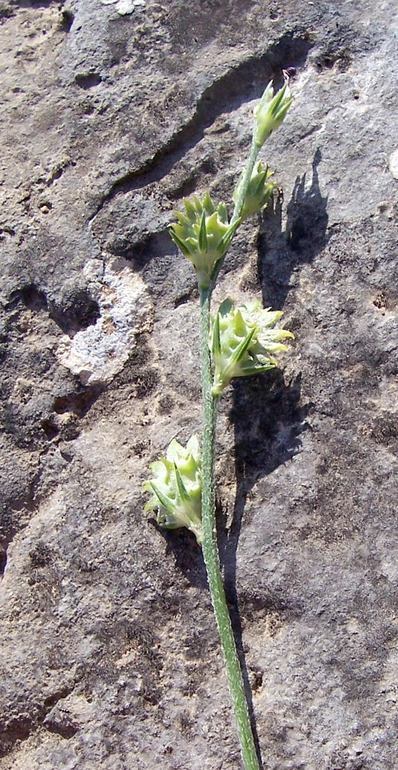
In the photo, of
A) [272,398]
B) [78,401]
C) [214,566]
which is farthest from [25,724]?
A: [272,398]

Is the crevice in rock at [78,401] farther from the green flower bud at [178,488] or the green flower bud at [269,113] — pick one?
the green flower bud at [269,113]

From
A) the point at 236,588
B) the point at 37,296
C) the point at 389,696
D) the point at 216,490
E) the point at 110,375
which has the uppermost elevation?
the point at 37,296

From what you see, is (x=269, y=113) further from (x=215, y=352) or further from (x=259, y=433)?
(x=259, y=433)

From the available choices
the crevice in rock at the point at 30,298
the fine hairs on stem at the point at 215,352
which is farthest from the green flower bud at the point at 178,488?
the crevice in rock at the point at 30,298

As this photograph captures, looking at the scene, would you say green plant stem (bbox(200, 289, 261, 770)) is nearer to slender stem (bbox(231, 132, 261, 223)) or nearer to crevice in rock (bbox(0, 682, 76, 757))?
slender stem (bbox(231, 132, 261, 223))

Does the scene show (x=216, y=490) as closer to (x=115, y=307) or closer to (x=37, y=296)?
(x=115, y=307)

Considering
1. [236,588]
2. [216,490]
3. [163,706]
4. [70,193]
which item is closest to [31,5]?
[70,193]
